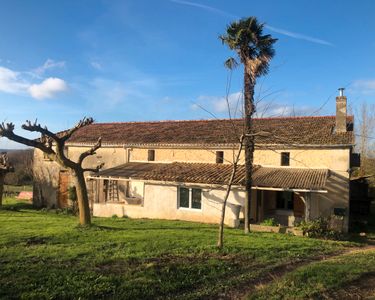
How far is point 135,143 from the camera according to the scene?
25828mm

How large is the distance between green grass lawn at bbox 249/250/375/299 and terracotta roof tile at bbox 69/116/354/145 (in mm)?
9565

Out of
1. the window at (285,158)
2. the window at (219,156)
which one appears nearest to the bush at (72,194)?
the window at (219,156)

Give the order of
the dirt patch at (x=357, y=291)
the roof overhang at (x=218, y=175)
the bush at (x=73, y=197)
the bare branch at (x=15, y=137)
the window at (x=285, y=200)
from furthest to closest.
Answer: the bush at (x=73, y=197) < the window at (x=285, y=200) < the roof overhang at (x=218, y=175) < the bare branch at (x=15, y=137) < the dirt patch at (x=357, y=291)

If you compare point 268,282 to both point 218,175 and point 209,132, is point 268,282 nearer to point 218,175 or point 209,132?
point 218,175

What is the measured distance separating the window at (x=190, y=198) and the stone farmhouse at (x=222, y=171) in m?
0.06

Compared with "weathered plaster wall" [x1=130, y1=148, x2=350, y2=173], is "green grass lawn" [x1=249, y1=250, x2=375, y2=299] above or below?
below

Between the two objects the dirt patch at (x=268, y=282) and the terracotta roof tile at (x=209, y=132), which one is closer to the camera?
the dirt patch at (x=268, y=282)

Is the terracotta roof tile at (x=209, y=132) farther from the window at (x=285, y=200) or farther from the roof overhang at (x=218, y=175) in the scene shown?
the window at (x=285, y=200)

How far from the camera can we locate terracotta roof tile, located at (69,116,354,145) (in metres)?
20.8

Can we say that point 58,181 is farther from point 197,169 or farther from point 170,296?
point 170,296

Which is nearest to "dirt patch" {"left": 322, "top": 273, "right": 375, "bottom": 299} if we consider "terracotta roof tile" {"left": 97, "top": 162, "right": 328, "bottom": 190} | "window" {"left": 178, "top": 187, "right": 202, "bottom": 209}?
"terracotta roof tile" {"left": 97, "top": 162, "right": 328, "bottom": 190}

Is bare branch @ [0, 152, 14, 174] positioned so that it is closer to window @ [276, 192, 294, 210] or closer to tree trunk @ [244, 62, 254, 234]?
tree trunk @ [244, 62, 254, 234]

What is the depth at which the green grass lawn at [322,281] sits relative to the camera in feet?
25.1

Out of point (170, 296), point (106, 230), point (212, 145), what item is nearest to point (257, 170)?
point (212, 145)
